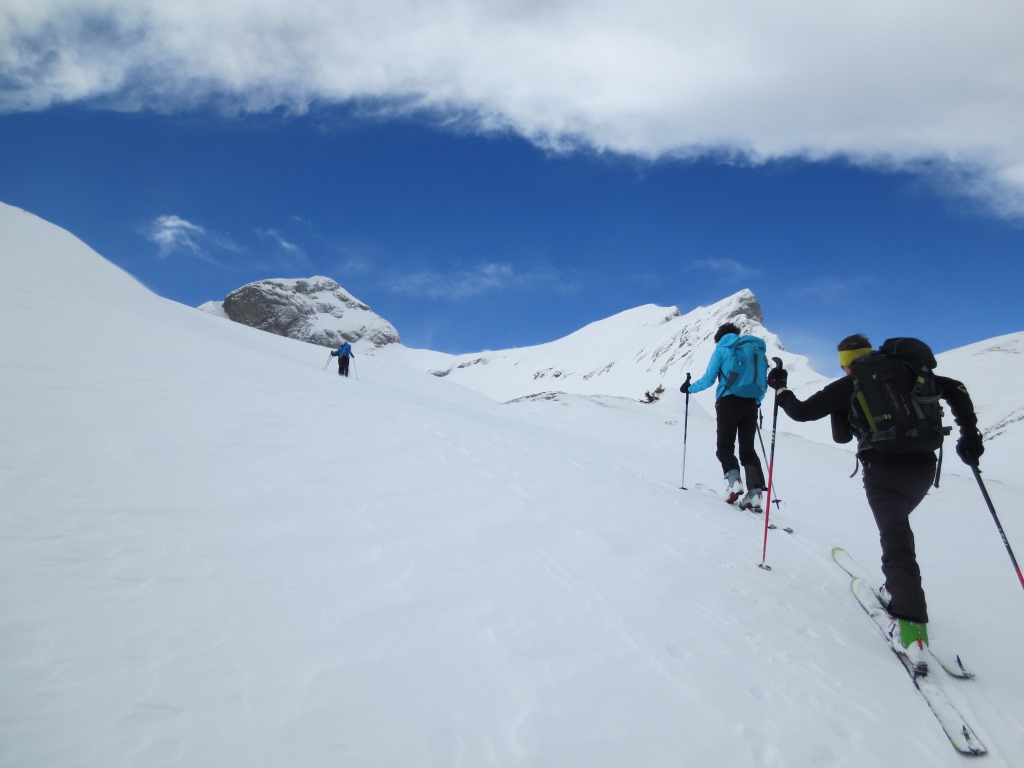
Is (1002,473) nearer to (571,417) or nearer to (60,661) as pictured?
(571,417)

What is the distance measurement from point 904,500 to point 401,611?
360 centimetres

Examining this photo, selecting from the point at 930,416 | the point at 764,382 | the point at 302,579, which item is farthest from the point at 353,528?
the point at 764,382

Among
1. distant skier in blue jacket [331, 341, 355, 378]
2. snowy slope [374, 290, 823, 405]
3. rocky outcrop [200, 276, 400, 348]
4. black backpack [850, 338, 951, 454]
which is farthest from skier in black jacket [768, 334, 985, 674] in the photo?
rocky outcrop [200, 276, 400, 348]

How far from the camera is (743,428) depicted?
6.83 meters

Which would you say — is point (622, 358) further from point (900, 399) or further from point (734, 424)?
point (900, 399)

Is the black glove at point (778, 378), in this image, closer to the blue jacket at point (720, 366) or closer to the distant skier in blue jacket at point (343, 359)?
the blue jacket at point (720, 366)

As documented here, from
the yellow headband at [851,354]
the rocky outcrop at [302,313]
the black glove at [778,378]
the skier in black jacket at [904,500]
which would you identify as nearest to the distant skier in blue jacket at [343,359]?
the black glove at [778,378]

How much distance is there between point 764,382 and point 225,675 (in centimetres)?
657

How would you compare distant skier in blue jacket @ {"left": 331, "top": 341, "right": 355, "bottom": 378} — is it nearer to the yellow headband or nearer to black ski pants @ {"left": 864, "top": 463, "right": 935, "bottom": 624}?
the yellow headband

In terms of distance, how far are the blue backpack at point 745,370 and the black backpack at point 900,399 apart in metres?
2.77

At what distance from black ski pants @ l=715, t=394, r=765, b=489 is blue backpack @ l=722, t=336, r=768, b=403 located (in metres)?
0.12

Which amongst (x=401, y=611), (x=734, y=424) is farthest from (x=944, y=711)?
(x=734, y=424)

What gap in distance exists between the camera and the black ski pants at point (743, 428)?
6.77 meters

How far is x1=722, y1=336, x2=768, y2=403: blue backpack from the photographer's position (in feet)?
22.0
